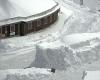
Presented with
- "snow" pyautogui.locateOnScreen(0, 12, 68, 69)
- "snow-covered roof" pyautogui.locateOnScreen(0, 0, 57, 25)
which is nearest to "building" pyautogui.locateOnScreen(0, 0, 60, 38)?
"snow-covered roof" pyautogui.locateOnScreen(0, 0, 57, 25)

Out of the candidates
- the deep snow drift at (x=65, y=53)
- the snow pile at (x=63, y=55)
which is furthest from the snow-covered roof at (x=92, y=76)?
the snow pile at (x=63, y=55)

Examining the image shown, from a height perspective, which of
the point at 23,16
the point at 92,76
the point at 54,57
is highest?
the point at 23,16

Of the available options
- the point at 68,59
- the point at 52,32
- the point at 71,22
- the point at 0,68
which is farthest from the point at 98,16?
the point at 0,68

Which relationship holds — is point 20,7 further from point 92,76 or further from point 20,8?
point 92,76

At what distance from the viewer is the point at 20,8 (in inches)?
850

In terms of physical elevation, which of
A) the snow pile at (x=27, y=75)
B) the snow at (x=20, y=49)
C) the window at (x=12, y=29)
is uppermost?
the snow pile at (x=27, y=75)

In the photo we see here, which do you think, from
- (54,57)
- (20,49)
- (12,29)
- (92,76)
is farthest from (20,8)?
(92,76)

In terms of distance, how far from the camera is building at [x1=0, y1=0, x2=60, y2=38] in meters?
20.1

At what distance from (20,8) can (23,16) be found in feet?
3.73

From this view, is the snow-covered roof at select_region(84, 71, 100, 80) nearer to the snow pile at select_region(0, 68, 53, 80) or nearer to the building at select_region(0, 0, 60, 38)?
the snow pile at select_region(0, 68, 53, 80)

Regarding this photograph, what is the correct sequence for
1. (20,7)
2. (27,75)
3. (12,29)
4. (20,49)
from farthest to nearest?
(20,7) → (12,29) → (20,49) → (27,75)

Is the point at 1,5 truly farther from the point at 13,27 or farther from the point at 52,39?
the point at 52,39

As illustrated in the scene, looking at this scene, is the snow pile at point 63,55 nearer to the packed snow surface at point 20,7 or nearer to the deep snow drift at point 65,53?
the deep snow drift at point 65,53

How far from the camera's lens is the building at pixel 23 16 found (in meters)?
20.1
